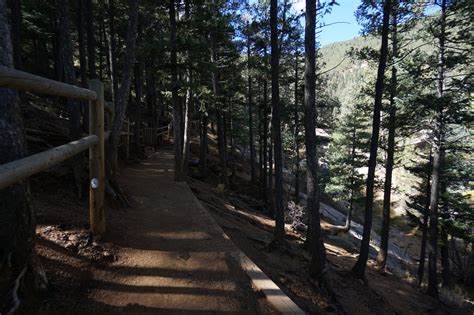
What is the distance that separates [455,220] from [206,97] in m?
13.9

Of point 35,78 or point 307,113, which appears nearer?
point 35,78

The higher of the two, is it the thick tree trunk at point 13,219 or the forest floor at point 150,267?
the thick tree trunk at point 13,219

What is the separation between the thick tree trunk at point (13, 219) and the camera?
7.68ft

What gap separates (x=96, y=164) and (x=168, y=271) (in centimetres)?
177

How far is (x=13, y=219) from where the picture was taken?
245cm

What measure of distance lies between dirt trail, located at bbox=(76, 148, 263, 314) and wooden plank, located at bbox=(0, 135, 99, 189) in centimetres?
151

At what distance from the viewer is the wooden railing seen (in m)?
1.91

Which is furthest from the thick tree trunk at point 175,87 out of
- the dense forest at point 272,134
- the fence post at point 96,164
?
the fence post at point 96,164

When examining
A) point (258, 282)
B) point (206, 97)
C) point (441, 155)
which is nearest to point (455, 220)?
point (441, 155)

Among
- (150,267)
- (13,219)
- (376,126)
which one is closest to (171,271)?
(150,267)

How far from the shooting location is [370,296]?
8.33m

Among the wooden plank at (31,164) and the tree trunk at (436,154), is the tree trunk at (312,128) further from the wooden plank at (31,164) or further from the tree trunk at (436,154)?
the tree trunk at (436,154)

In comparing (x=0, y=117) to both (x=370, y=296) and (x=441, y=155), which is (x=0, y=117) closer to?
(x=370, y=296)

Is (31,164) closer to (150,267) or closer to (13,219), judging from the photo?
(13,219)
